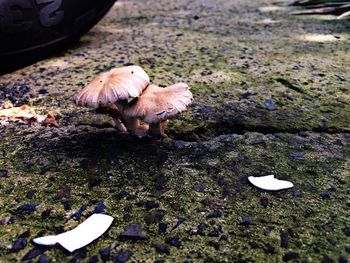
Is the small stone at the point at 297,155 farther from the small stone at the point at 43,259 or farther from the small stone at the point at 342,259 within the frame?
the small stone at the point at 43,259

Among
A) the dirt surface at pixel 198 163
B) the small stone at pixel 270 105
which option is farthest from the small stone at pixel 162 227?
the small stone at pixel 270 105

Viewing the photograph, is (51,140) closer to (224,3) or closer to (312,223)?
(312,223)

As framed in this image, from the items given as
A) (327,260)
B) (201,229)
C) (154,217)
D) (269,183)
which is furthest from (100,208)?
(327,260)

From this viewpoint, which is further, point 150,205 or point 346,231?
point 150,205

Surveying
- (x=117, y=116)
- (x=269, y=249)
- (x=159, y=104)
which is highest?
(x=159, y=104)

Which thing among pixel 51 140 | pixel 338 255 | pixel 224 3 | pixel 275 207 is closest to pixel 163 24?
pixel 224 3

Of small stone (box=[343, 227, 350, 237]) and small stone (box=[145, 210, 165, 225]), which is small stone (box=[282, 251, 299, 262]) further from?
small stone (box=[145, 210, 165, 225])

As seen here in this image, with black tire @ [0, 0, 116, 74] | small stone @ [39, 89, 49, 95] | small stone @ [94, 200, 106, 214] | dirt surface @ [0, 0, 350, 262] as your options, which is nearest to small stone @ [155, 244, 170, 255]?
dirt surface @ [0, 0, 350, 262]

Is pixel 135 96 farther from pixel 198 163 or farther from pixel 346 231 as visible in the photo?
pixel 346 231
